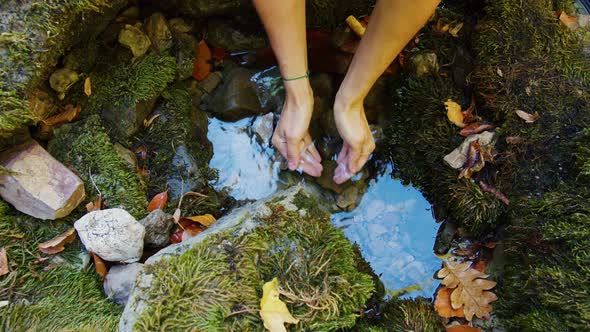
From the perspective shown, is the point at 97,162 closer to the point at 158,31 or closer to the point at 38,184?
the point at 38,184

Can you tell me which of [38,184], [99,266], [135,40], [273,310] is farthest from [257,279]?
[135,40]

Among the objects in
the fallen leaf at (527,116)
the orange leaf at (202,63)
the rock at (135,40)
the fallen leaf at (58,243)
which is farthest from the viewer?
the orange leaf at (202,63)

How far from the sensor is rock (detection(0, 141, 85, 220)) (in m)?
1.76

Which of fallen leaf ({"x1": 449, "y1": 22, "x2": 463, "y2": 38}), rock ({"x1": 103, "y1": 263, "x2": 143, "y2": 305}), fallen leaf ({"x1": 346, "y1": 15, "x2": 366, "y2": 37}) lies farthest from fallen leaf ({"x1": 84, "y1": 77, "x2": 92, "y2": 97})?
fallen leaf ({"x1": 449, "y1": 22, "x2": 463, "y2": 38})

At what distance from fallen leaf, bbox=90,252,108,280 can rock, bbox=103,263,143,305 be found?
0.04 meters

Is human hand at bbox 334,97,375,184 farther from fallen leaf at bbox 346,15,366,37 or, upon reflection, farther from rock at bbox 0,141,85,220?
rock at bbox 0,141,85,220

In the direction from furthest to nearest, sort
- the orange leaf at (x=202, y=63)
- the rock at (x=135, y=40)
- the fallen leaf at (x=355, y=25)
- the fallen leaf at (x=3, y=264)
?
the orange leaf at (x=202, y=63)
the fallen leaf at (x=355, y=25)
the rock at (x=135, y=40)
the fallen leaf at (x=3, y=264)

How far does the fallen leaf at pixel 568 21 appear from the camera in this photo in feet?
7.46

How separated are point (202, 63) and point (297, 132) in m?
0.81

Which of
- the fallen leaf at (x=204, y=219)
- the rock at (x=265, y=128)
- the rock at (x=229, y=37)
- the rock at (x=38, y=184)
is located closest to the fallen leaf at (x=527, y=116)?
the rock at (x=265, y=128)

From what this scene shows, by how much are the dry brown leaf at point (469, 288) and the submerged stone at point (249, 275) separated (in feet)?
2.26

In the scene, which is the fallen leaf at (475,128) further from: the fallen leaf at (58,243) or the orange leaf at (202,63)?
the fallen leaf at (58,243)

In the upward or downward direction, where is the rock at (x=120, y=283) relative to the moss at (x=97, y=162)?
downward

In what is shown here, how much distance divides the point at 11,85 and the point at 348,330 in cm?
165
